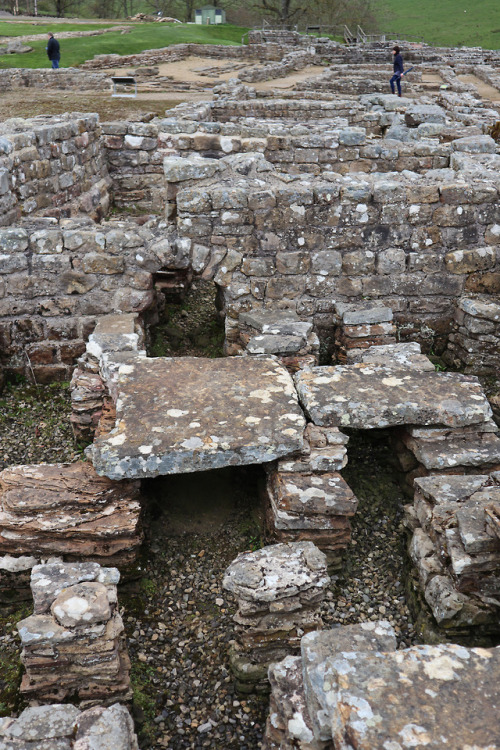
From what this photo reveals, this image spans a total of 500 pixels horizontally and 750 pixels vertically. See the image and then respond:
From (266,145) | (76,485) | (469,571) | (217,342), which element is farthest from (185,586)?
(266,145)

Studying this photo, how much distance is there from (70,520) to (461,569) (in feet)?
10.4

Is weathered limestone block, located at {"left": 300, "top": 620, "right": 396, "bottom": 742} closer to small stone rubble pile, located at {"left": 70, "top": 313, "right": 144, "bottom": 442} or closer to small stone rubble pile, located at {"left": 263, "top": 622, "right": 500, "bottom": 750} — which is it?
small stone rubble pile, located at {"left": 263, "top": 622, "right": 500, "bottom": 750}

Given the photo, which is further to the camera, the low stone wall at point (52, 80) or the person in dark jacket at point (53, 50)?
the person in dark jacket at point (53, 50)

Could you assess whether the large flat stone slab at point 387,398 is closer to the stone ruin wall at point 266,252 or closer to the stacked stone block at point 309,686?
the stone ruin wall at point 266,252

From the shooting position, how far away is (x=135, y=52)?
35469 millimetres

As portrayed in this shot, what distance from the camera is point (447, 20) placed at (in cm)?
6656

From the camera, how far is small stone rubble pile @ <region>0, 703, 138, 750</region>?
352 centimetres

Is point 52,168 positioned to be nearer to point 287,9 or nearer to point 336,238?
point 336,238

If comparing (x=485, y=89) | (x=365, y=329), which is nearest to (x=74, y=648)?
(x=365, y=329)

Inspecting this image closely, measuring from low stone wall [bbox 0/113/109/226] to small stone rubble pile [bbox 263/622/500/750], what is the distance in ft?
28.8

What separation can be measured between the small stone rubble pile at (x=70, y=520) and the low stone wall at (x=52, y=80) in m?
24.7

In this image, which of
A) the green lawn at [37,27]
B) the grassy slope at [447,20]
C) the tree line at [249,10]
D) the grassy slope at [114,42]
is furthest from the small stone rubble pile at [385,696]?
the grassy slope at [447,20]

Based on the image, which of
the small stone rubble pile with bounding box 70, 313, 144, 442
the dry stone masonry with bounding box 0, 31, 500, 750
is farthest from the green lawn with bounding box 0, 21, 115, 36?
the small stone rubble pile with bounding box 70, 313, 144, 442

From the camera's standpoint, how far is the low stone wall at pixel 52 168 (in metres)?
10.7
